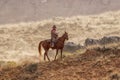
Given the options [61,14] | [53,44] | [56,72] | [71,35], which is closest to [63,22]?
[71,35]

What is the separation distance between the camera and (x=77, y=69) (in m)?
16.2

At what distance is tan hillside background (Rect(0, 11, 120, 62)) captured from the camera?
47344 millimetres

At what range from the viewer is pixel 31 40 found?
51.2 metres

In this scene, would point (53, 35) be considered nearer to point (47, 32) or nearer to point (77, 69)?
point (77, 69)

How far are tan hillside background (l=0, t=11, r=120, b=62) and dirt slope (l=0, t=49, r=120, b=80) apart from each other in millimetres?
25229

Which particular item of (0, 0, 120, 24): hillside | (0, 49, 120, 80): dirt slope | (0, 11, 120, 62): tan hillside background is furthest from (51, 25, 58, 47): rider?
(0, 0, 120, 24): hillside

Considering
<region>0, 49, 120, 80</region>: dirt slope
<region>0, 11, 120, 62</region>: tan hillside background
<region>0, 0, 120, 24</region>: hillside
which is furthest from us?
<region>0, 0, 120, 24</region>: hillside

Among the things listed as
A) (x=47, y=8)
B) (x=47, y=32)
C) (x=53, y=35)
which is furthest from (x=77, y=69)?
(x=47, y=8)

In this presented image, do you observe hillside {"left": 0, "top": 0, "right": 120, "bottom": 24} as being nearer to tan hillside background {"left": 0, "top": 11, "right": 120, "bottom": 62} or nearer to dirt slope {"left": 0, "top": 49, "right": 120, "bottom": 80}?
tan hillside background {"left": 0, "top": 11, "right": 120, "bottom": 62}

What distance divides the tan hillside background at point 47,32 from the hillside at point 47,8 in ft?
45.6

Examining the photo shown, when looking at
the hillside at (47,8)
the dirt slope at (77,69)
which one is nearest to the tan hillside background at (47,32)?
the hillside at (47,8)

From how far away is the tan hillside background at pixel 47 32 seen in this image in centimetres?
4734

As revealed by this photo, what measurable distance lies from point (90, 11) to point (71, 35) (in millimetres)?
27099

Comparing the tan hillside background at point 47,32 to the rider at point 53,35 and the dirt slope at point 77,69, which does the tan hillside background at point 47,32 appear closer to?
the rider at point 53,35
